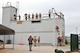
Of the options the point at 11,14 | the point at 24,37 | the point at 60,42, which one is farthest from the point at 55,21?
the point at 11,14

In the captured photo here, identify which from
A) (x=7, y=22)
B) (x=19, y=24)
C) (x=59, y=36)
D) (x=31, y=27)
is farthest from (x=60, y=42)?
(x=7, y=22)

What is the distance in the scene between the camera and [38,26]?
121 ft

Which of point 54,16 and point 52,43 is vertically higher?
point 54,16

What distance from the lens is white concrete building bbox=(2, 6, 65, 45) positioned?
1390 inches

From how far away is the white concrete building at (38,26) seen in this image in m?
35.3

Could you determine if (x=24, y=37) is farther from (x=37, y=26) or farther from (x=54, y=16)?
(x=54, y=16)

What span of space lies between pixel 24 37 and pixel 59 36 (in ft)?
22.5

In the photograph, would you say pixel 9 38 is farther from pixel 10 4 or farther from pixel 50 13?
pixel 50 13

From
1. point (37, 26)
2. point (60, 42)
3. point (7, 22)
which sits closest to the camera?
point (60, 42)

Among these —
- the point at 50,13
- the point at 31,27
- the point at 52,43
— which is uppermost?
the point at 50,13

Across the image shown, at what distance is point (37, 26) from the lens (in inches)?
1455

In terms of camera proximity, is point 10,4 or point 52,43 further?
point 10,4

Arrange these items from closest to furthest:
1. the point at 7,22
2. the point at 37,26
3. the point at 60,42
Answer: the point at 60,42 < the point at 37,26 < the point at 7,22

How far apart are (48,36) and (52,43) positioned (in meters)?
1.52
